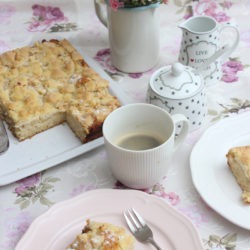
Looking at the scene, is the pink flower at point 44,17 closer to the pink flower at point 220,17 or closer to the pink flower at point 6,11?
the pink flower at point 6,11

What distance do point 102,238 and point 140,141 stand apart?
29 cm

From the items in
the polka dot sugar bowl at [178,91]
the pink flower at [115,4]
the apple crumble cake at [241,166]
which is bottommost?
the apple crumble cake at [241,166]

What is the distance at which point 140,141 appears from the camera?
1.16m

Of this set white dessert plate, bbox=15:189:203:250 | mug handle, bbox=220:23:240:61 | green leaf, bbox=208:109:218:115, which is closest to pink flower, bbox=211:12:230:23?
mug handle, bbox=220:23:240:61

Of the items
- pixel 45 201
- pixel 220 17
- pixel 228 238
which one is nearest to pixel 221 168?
pixel 228 238

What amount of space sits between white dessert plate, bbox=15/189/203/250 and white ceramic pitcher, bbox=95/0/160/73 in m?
0.50

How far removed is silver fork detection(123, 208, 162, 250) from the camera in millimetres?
1005

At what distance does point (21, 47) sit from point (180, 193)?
74cm

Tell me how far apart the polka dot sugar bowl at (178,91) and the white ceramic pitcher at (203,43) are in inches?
5.2

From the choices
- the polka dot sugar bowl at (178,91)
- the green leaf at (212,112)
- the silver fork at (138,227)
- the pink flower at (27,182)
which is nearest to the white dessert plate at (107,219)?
the silver fork at (138,227)

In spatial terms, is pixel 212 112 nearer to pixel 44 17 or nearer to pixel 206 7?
pixel 206 7

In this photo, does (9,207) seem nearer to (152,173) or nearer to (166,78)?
(152,173)

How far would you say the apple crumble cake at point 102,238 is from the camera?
3.07 ft

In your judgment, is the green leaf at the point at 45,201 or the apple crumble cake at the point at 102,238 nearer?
the apple crumble cake at the point at 102,238
